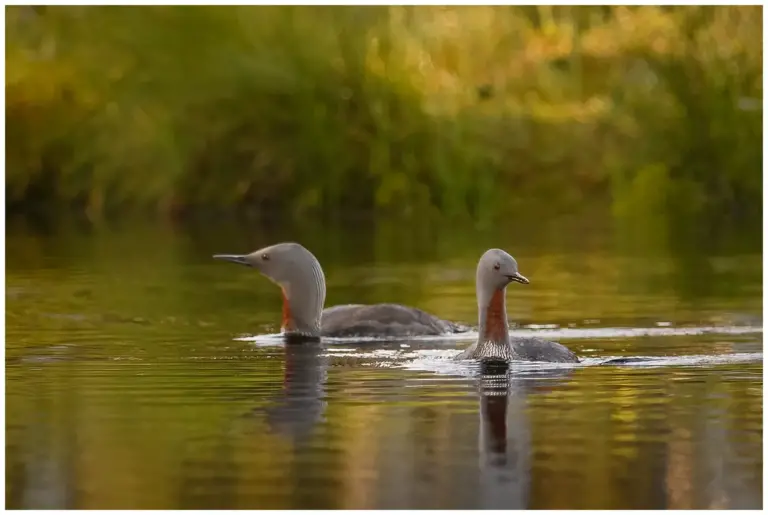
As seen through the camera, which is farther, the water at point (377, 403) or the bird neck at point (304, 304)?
the bird neck at point (304, 304)

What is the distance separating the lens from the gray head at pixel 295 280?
15.9 meters

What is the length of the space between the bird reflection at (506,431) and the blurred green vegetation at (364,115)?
2350cm

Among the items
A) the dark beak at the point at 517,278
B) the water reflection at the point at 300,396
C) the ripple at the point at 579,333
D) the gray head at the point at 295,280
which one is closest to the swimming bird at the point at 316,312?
the gray head at the point at 295,280

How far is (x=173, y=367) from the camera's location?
13281 mm

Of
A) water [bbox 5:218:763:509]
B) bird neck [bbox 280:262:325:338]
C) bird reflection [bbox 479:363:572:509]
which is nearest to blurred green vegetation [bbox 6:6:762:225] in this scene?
water [bbox 5:218:763:509]

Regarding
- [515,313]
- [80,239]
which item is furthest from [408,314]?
[80,239]

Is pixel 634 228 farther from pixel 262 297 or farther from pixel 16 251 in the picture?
pixel 262 297

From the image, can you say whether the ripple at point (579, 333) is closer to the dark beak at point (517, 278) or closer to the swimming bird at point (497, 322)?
the swimming bird at point (497, 322)

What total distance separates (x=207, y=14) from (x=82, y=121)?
12.2ft

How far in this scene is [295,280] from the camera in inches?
639

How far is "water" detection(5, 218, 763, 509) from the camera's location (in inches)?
349

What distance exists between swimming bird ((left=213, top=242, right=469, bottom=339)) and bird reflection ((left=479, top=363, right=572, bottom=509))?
2631mm

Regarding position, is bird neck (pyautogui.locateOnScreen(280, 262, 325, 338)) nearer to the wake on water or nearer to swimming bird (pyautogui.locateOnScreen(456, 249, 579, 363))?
the wake on water

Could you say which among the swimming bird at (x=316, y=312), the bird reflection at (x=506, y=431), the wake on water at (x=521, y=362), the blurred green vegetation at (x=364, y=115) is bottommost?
the bird reflection at (x=506, y=431)
